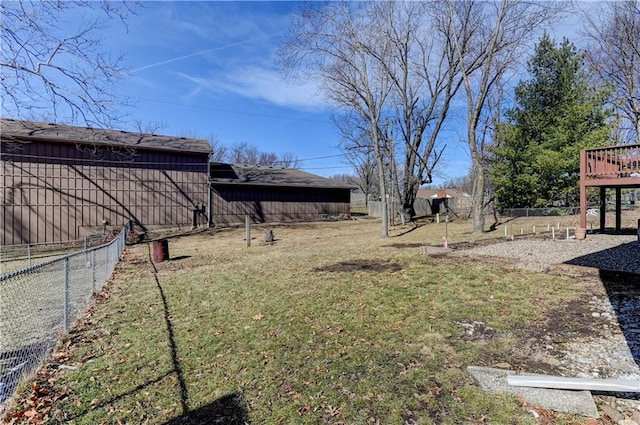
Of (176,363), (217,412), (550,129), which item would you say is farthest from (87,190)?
(550,129)

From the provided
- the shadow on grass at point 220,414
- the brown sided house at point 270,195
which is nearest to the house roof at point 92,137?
the brown sided house at point 270,195

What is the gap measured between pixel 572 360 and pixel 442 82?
68.6ft

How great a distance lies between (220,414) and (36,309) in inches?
206

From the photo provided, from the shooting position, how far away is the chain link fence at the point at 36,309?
11.5ft

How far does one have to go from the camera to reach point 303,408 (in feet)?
8.82

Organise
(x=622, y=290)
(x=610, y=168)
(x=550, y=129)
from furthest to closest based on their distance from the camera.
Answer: (x=550, y=129) → (x=610, y=168) → (x=622, y=290)

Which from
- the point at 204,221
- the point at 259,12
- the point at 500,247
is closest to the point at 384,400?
the point at 500,247

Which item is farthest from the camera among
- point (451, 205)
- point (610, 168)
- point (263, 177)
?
point (451, 205)

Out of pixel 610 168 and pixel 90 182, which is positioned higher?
pixel 90 182

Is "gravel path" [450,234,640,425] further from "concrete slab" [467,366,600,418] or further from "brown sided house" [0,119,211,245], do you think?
"brown sided house" [0,119,211,245]

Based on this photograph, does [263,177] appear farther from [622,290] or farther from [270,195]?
[622,290]

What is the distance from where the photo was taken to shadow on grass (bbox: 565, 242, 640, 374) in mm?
3617

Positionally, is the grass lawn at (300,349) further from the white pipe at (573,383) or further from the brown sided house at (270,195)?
the brown sided house at (270,195)

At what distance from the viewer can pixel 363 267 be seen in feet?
24.8
